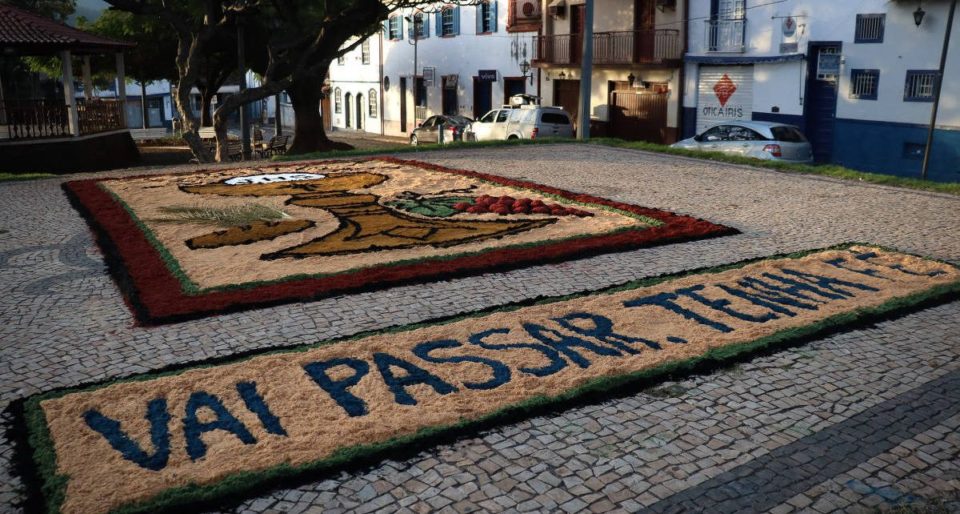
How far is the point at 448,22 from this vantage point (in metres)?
40.2

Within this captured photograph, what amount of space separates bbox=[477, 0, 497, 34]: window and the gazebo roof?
17214 millimetres

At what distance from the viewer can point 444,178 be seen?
14.7m

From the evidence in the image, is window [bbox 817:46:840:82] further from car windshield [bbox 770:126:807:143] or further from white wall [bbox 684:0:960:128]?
car windshield [bbox 770:126:807:143]

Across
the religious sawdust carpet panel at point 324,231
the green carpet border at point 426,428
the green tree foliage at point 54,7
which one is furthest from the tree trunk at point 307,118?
the green tree foliage at point 54,7

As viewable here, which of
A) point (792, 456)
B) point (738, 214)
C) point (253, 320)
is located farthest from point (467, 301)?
point (738, 214)

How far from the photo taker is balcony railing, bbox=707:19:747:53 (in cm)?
2617

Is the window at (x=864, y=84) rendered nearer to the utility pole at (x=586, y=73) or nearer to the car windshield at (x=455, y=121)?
the utility pole at (x=586, y=73)

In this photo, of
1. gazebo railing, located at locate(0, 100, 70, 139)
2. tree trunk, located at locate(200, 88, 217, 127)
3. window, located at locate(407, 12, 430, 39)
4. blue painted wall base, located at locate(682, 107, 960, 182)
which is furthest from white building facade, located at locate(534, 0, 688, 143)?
gazebo railing, located at locate(0, 100, 70, 139)

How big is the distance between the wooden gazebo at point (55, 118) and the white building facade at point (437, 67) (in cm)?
1252

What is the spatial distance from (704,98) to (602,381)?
2367 cm

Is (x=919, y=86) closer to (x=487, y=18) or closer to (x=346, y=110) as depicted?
(x=487, y=18)

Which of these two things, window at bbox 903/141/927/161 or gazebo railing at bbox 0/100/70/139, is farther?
gazebo railing at bbox 0/100/70/139

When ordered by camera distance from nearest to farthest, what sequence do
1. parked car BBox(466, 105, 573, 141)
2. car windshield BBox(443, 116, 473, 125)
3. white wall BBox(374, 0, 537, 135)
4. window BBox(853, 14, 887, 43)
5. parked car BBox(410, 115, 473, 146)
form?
window BBox(853, 14, 887, 43)
parked car BBox(466, 105, 573, 141)
parked car BBox(410, 115, 473, 146)
car windshield BBox(443, 116, 473, 125)
white wall BBox(374, 0, 537, 135)

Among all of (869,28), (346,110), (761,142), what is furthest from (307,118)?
(346,110)
